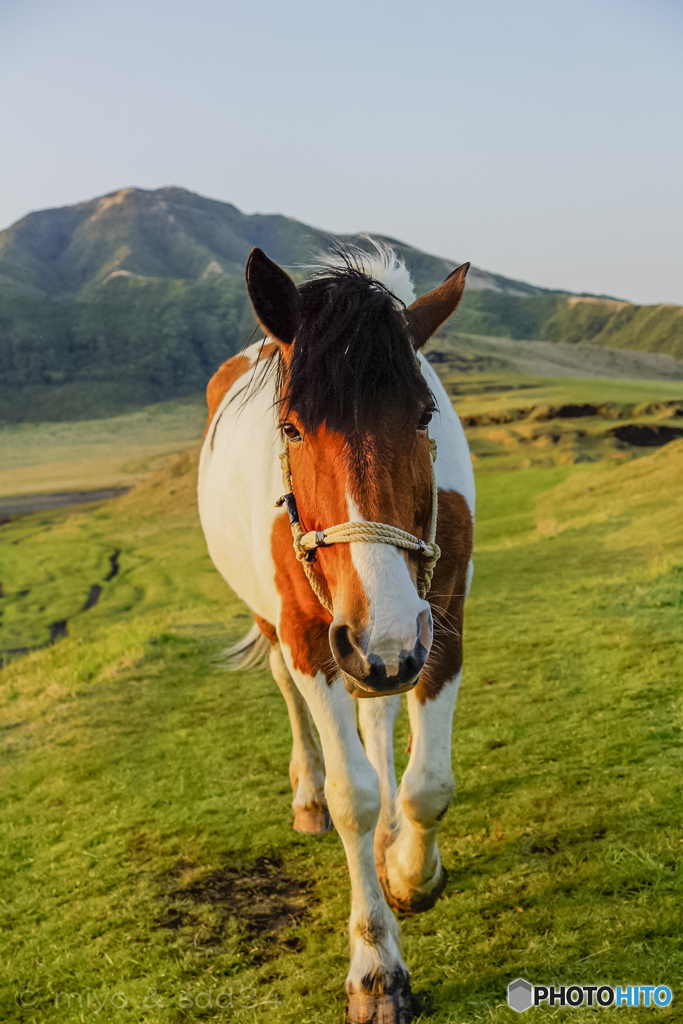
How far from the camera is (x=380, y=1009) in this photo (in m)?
2.57

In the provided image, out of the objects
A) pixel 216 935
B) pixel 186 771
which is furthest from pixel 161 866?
pixel 186 771

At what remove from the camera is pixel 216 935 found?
327cm

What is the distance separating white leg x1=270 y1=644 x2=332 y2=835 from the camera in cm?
412

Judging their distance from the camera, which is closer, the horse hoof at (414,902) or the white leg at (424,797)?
the white leg at (424,797)

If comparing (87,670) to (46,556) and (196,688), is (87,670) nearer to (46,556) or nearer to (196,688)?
(196,688)

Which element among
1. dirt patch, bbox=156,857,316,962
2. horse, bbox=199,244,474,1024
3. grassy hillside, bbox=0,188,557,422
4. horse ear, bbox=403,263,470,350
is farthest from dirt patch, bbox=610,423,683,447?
grassy hillside, bbox=0,188,557,422

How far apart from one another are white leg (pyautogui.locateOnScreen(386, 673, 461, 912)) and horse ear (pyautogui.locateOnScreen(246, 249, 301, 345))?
173cm

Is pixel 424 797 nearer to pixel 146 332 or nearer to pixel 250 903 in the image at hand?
pixel 250 903

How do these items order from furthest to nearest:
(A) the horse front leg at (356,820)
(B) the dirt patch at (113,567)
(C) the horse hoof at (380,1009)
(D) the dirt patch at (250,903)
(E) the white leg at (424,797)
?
(B) the dirt patch at (113,567)
(D) the dirt patch at (250,903)
(E) the white leg at (424,797)
(A) the horse front leg at (356,820)
(C) the horse hoof at (380,1009)

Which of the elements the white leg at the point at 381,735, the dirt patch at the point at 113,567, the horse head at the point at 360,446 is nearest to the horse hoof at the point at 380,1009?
the white leg at the point at 381,735

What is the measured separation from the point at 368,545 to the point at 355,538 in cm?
5

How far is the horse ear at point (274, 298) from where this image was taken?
7.89ft

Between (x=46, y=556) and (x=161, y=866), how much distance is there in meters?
35.3

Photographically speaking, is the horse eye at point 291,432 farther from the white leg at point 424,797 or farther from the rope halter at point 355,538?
the white leg at point 424,797
